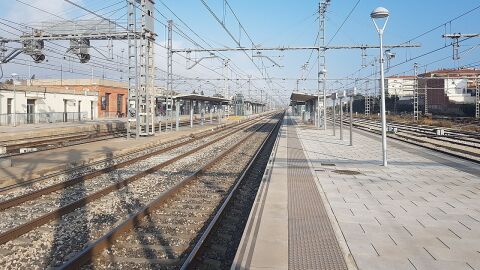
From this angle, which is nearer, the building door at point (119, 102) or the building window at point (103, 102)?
the building window at point (103, 102)

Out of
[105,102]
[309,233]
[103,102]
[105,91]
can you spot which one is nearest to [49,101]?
[103,102]

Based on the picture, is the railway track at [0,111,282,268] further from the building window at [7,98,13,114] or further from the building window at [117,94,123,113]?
the building window at [117,94,123,113]

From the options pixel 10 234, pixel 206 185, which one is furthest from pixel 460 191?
pixel 10 234

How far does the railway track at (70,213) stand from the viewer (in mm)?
5723

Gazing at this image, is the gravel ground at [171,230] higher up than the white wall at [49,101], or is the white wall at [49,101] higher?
the white wall at [49,101]

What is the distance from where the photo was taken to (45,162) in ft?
45.5

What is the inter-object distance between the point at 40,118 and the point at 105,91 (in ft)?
64.3

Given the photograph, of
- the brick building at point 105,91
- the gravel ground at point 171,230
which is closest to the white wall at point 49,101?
the brick building at point 105,91

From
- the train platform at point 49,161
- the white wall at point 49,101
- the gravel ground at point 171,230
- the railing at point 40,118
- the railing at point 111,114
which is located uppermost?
the white wall at point 49,101

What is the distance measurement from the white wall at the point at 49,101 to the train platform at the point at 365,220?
31.4 meters

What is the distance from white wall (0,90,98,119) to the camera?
35.7 meters

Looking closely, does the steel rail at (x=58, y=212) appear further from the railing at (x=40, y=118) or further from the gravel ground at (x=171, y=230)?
the railing at (x=40, y=118)

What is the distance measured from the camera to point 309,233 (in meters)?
5.88

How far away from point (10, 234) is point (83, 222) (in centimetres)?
117
